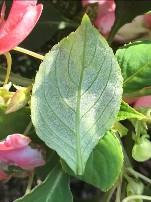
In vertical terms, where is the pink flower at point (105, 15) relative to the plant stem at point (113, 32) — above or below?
above

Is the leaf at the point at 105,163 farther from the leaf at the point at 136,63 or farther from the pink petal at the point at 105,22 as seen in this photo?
the pink petal at the point at 105,22

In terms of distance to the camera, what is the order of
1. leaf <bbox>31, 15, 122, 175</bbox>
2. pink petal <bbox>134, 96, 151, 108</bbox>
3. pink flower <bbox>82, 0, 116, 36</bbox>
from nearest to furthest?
leaf <bbox>31, 15, 122, 175</bbox>
pink petal <bbox>134, 96, 151, 108</bbox>
pink flower <bbox>82, 0, 116, 36</bbox>

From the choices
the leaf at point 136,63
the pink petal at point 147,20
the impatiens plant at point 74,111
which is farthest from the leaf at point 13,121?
the pink petal at point 147,20

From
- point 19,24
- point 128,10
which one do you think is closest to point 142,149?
point 19,24

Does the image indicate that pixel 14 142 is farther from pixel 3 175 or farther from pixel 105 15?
pixel 105 15

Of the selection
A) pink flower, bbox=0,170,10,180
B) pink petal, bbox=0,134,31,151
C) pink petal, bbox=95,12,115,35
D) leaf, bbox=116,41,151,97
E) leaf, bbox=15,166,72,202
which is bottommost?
leaf, bbox=15,166,72,202

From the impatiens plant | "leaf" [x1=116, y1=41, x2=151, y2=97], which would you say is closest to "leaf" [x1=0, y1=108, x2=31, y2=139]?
the impatiens plant

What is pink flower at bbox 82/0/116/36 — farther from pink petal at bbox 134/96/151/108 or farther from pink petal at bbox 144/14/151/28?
pink petal at bbox 134/96/151/108

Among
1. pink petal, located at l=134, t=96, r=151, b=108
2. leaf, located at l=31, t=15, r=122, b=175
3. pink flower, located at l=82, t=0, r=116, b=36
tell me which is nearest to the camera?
leaf, located at l=31, t=15, r=122, b=175
